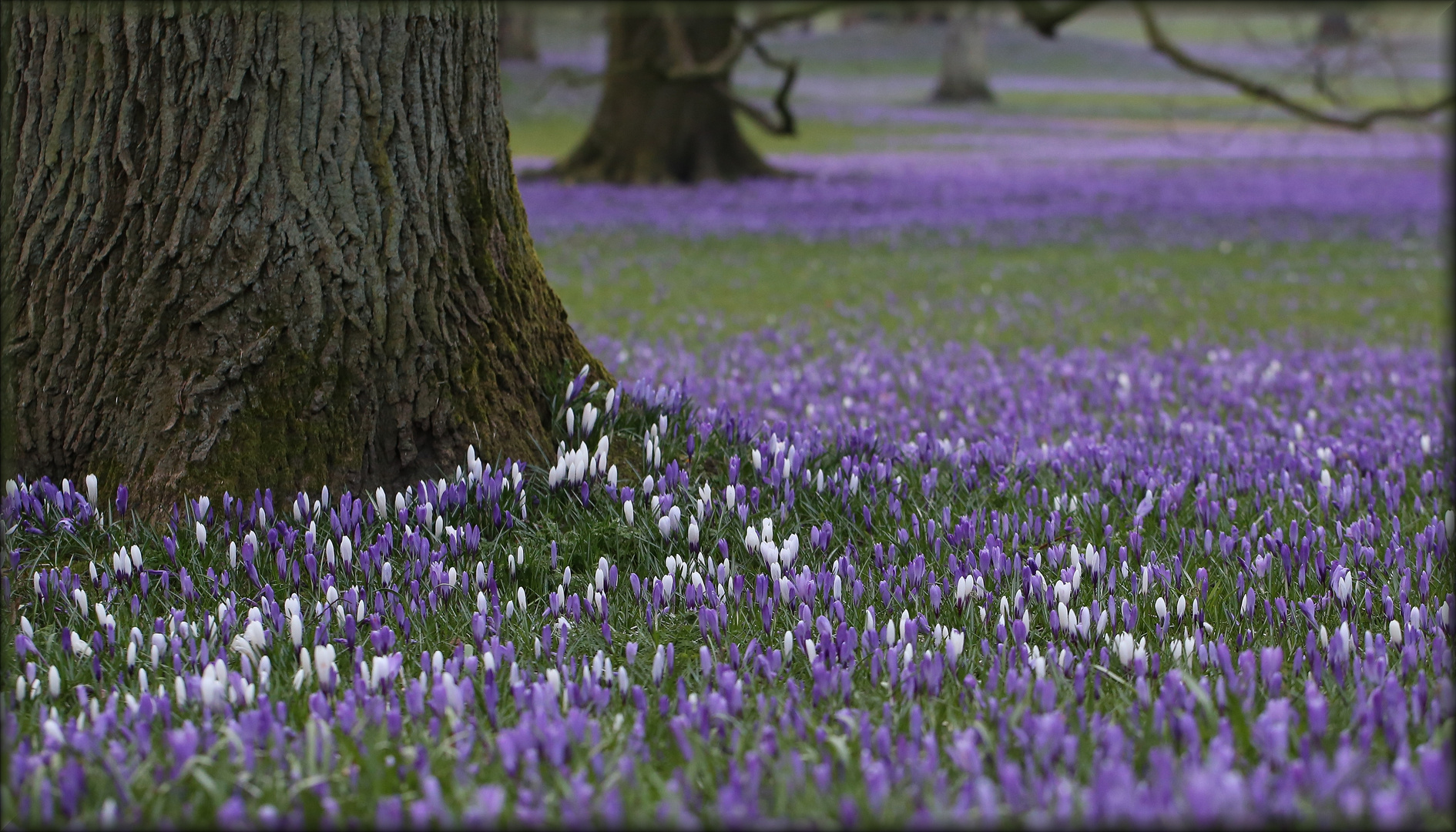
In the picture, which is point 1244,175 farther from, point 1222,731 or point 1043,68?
point 1043,68

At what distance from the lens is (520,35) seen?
185 ft

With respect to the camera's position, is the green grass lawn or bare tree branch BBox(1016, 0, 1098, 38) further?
bare tree branch BBox(1016, 0, 1098, 38)

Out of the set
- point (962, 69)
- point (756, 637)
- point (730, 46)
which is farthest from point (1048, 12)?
point (962, 69)

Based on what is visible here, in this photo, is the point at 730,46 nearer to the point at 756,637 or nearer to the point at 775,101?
the point at 775,101

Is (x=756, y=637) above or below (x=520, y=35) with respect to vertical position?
below

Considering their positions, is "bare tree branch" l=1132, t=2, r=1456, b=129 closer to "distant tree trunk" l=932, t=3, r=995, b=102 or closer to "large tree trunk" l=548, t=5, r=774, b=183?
"large tree trunk" l=548, t=5, r=774, b=183

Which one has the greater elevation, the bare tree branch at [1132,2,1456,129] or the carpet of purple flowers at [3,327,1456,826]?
the bare tree branch at [1132,2,1456,129]

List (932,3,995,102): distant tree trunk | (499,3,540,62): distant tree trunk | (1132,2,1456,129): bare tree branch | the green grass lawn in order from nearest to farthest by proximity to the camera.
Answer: the green grass lawn < (1132,2,1456,129): bare tree branch < (499,3,540,62): distant tree trunk < (932,3,995,102): distant tree trunk

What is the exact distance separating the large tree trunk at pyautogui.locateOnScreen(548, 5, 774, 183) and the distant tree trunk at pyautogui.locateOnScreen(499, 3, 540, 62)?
32.4 m

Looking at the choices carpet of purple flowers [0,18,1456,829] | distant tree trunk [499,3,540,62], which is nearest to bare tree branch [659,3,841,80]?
carpet of purple flowers [0,18,1456,829]

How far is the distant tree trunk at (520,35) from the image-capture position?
55438 mm

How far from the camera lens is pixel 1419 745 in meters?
2.86

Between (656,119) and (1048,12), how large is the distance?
8.03 m

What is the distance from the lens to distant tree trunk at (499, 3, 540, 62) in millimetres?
55438
